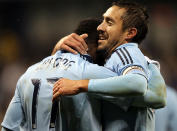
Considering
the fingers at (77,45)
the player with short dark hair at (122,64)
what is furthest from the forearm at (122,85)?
the fingers at (77,45)

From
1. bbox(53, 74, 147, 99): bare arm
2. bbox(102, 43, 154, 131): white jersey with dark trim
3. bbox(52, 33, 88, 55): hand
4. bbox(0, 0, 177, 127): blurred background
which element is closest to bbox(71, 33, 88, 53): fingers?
bbox(52, 33, 88, 55): hand

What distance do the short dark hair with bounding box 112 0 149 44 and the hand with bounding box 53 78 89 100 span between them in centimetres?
40

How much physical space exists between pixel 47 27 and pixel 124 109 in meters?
3.30

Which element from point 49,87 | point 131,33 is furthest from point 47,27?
point 49,87

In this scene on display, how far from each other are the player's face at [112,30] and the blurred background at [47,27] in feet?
8.81

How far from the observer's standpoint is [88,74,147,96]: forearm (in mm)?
1529

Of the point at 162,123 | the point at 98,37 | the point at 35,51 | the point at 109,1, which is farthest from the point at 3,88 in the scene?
the point at 98,37

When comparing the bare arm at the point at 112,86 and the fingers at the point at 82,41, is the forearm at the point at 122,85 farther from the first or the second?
the fingers at the point at 82,41

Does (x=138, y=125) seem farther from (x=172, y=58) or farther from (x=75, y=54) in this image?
(x=172, y=58)

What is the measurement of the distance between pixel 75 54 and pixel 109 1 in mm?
2975

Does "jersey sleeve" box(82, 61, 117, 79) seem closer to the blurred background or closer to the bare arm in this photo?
the bare arm

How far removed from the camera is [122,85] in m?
1.54

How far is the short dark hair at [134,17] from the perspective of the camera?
1848 mm

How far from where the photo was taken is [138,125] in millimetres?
1702
